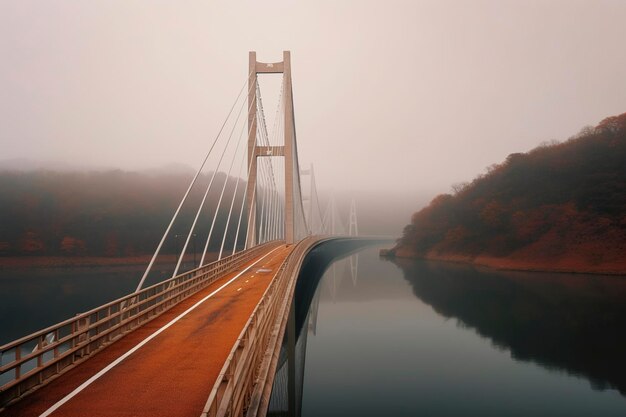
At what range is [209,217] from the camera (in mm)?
132375

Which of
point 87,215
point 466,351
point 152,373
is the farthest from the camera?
point 87,215

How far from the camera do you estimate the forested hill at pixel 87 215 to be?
99562 millimetres

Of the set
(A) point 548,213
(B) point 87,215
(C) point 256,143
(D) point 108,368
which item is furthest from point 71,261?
(D) point 108,368

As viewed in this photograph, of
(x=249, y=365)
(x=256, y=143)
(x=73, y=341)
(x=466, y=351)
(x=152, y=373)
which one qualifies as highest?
(x=256, y=143)

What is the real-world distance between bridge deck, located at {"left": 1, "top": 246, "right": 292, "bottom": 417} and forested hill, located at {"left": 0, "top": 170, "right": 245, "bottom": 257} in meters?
93.9

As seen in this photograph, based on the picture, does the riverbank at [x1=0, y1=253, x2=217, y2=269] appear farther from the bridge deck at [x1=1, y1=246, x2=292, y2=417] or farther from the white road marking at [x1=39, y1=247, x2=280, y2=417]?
the bridge deck at [x1=1, y1=246, x2=292, y2=417]

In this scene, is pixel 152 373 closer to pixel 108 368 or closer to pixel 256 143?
pixel 108 368

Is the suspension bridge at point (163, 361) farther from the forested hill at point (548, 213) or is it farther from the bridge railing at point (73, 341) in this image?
the forested hill at point (548, 213)

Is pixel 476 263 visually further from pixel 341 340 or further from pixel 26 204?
pixel 26 204

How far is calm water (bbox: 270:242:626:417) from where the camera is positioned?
20.1m

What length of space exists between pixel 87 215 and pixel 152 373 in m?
113

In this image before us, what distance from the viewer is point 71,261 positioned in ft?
311

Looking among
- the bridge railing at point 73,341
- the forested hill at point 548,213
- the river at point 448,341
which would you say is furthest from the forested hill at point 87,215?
the bridge railing at point 73,341

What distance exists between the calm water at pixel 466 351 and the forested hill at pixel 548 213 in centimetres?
926
